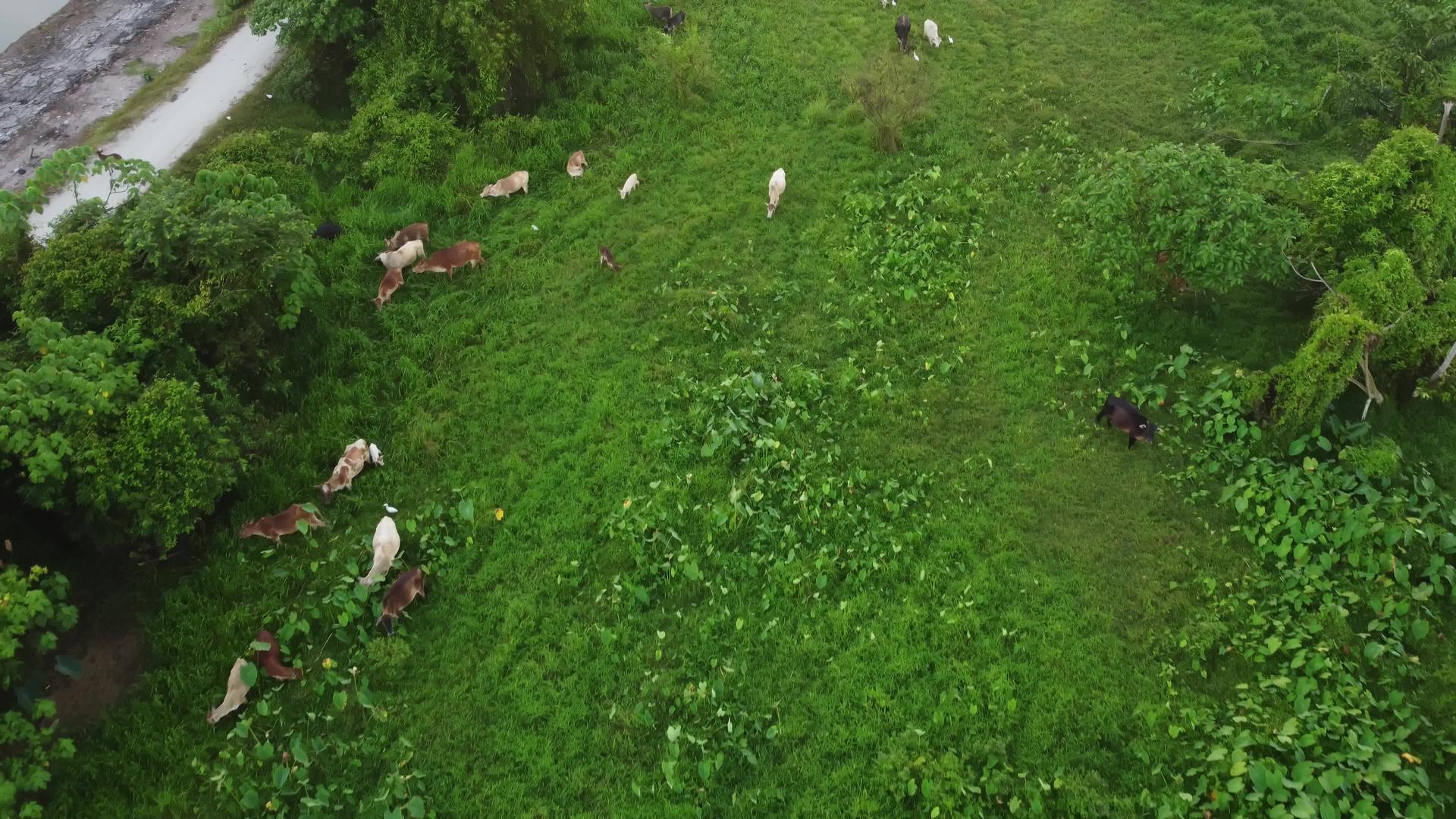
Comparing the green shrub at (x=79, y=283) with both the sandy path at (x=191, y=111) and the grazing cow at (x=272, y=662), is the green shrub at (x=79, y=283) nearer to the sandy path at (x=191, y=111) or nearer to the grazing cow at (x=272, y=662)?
the grazing cow at (x=272, y=662)

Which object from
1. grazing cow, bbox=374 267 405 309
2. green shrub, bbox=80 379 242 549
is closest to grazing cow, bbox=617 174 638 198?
grazing cow, bbox=374 267 405 309

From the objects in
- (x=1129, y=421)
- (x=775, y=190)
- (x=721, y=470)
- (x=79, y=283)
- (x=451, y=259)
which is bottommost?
(x=1129, y=421)

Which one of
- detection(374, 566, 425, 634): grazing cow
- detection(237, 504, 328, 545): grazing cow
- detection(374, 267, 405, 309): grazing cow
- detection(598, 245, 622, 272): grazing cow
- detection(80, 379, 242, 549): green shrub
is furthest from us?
detection(598, 245, 622, 272): grazing cow

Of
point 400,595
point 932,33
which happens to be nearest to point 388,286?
point 400,595

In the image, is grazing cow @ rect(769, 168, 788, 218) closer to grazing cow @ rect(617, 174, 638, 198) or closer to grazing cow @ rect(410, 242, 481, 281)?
grazing cow @ rect(617, 174, 638, 198)

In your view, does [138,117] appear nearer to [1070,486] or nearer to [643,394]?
[643,394]

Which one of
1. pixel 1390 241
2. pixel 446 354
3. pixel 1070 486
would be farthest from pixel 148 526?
pixel 1390 241

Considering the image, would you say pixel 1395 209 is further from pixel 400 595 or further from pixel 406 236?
pixel 406 236
